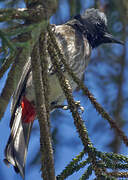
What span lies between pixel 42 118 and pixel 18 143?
1268 mm

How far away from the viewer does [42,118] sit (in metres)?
1.21

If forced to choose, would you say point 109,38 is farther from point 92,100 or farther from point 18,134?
point 92,100

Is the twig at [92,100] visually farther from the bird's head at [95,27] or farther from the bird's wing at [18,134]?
the bird's head at [95,27]

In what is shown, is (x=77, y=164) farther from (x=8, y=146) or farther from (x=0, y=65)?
(x=8, y=146)

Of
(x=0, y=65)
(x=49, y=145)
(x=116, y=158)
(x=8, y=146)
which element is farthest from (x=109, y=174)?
(x=8, y=146)

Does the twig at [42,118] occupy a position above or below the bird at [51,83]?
below

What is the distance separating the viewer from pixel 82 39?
2.94m

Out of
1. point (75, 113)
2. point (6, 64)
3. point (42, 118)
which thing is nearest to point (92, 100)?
point (75, 113)

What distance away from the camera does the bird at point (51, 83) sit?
2303 millimetres

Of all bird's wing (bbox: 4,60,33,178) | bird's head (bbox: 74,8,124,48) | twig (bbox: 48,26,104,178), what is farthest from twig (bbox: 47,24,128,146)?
bird's head (bbox: 74,8,124,48)

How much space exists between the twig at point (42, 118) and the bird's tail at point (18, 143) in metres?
0.77

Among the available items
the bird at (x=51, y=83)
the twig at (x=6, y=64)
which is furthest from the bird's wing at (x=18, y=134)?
the twig at (x=6, y=64)

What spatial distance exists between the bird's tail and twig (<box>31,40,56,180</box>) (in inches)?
30.2

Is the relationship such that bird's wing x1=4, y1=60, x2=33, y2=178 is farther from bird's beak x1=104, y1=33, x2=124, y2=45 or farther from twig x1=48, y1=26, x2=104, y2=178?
bird's beak x1=104, y1=33, x2=124, y2=45
